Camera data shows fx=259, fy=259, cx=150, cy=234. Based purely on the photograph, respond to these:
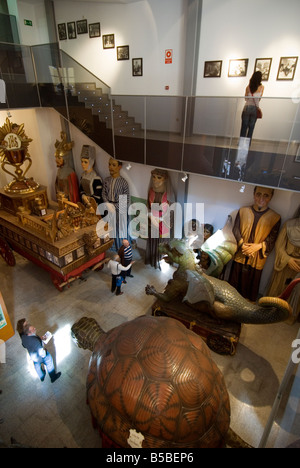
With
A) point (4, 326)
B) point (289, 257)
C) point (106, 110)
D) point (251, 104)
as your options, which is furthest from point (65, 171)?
point (289, 257)

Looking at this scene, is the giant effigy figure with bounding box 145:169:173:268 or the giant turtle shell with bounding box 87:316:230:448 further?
the giant effigy figure with bounding box 145:169:173:268

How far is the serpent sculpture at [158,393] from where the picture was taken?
2.19 meters

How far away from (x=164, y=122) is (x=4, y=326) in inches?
181

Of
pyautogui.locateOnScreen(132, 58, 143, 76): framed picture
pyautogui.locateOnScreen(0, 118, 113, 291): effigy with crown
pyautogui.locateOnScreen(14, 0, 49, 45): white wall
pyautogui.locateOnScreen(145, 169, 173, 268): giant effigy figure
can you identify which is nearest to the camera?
pyautogui.locateOnScreen(0, 118, 113, 291): effigy with crown

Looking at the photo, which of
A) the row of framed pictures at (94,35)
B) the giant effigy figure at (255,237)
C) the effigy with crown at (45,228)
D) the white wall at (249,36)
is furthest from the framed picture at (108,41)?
the giant effigy figure at (255,237)

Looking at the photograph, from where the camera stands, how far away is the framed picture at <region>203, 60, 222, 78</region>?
17.4 feet

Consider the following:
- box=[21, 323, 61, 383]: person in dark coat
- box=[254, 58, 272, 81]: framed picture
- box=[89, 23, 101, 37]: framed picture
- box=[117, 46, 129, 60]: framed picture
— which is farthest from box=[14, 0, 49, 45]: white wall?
box=[21, 323, 61, 383]: person in dark coat

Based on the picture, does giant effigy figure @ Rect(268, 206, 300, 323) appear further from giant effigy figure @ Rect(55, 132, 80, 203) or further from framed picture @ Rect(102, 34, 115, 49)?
framed picture @ Rect(102, 34, 115, 49)

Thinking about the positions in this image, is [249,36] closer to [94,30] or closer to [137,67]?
[137,67]

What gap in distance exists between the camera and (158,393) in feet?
7.31

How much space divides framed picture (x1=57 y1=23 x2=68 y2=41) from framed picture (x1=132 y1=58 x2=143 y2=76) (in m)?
2.81

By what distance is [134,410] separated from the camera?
222 centimetres

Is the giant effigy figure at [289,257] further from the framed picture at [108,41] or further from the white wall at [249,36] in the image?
the framed picture at [108,41]

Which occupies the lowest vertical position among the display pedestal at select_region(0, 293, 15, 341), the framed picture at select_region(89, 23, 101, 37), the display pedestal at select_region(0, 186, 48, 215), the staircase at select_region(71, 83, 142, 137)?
the display pedestal at select_region(0, 293, 15, 341)
